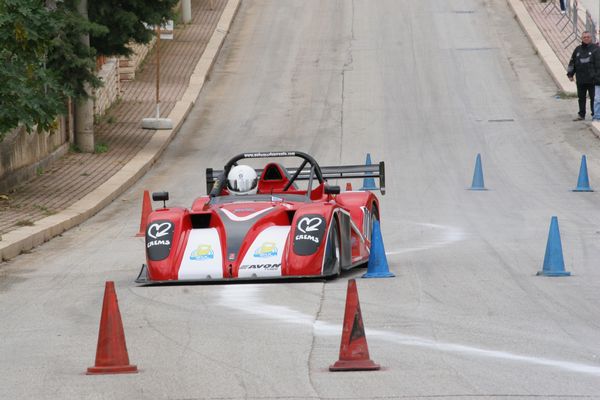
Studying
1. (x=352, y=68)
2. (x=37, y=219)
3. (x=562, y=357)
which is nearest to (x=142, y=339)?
(x=562, y=357)

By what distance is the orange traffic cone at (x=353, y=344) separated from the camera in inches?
343

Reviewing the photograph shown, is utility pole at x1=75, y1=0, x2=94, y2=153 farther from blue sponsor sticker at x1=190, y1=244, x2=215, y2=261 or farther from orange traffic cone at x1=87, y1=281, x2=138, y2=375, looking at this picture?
orange traffic cone at x1=87, y1=281, x2=138, y2=375

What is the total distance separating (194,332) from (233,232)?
326cm

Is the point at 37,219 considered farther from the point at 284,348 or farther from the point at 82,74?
the point at 284,348

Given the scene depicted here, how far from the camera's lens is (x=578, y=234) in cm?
1784

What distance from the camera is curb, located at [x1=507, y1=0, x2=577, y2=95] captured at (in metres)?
37.6

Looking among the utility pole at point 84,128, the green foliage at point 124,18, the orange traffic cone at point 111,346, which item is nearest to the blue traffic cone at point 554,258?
the orange traffic cone at point 111,346

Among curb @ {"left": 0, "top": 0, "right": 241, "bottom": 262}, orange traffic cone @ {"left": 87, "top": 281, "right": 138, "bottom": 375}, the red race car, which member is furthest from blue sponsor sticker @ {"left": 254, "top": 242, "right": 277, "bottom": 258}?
curb @ {"left": 0, "top": 0, "right": 241, "bottom": 262}

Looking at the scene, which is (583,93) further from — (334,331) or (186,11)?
(334,331)

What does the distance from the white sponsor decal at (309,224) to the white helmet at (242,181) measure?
1761mm

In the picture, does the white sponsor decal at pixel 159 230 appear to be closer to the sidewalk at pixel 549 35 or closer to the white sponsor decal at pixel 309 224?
the white sponsor decal at pixel 309 224

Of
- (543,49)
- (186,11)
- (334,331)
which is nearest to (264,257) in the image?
(334,331)

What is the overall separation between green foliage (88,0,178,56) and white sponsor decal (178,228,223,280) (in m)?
16.1

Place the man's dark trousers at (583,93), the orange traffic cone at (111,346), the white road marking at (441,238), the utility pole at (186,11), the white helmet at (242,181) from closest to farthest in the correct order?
the orange traffic cone at (111,346) < the white helmet at (242,181) < the white road marking at (441,238) < the man's dark trousers at (583,93) < the utility pole at (186,11)
